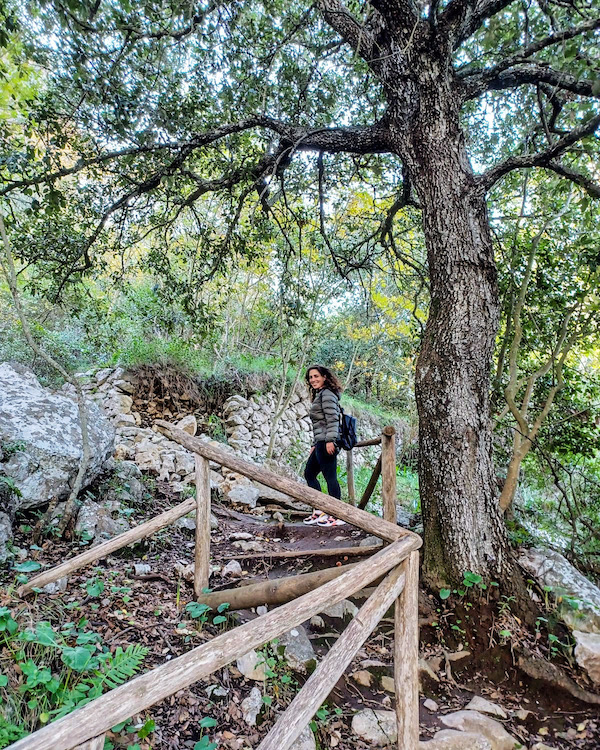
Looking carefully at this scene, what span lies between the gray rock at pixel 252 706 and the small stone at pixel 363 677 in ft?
2.38

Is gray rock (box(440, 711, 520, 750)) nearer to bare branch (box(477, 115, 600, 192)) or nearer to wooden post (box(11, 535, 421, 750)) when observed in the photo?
wooden post (box(11, 535, 421, 750))

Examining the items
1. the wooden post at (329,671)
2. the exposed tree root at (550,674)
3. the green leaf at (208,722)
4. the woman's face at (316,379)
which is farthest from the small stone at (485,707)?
the woman's face at (316,379)

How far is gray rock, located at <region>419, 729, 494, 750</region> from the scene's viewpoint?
2.30 meters

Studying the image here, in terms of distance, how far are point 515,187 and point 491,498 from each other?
403cm

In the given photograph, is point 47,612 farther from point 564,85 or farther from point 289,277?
point 564,85

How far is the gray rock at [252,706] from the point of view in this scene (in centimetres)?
231

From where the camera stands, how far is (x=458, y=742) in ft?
7.62

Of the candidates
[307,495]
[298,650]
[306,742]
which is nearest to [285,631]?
[307,495]

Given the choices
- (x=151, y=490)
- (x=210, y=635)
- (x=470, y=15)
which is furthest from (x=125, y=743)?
(x=470, y=15)

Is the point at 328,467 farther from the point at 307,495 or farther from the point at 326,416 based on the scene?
the point at 307,495

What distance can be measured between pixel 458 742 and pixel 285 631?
1.52m

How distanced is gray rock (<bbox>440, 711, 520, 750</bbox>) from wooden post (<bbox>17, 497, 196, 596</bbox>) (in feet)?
7.05

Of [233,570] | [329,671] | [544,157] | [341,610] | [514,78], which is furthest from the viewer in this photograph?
[233,570]

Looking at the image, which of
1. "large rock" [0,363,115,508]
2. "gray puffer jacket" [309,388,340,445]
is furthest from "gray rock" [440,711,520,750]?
"large rock" [0,363,115,508]
